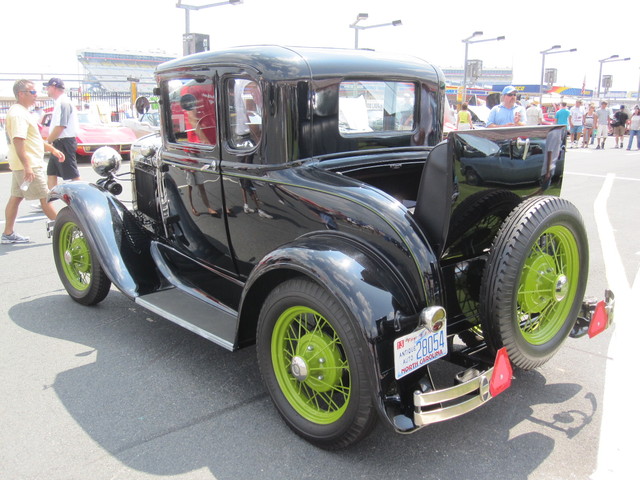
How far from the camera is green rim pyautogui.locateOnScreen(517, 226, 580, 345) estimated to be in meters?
2.62

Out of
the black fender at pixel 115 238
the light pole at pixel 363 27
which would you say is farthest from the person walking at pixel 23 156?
the light pole at pixel 363 27

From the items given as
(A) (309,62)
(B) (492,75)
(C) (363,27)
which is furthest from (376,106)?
(B) (492,75)

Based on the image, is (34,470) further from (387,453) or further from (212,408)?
(387,453)

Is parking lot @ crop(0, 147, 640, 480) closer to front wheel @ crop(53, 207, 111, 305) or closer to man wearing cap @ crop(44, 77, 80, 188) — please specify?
front wheel @ crop(53, 207, 111, 305)

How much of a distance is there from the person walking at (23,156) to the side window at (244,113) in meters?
3.56

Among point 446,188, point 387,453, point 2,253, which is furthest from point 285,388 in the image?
point 2,253

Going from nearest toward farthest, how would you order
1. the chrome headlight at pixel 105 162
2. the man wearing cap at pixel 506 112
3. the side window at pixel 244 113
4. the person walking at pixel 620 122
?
1. the side window at pixel 244 113
2. the chrome headlight at pixel 105 162
3. the man wearing cap at pixel 506 112
4. the person walking at pixel 620 122

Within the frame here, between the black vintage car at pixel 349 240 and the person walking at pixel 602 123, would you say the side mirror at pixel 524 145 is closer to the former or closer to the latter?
the black vintage car at pixel 349 240

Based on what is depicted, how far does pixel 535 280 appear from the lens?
2.64 meters

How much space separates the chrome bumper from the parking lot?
339 mm

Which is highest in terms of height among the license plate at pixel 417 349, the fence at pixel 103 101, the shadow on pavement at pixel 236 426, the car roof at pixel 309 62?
the fence at pixel 103 101

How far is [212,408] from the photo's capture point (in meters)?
2.87

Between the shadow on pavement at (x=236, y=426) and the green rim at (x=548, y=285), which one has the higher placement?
the green rim at (x=548, y=285)

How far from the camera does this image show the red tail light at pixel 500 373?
2.28m
